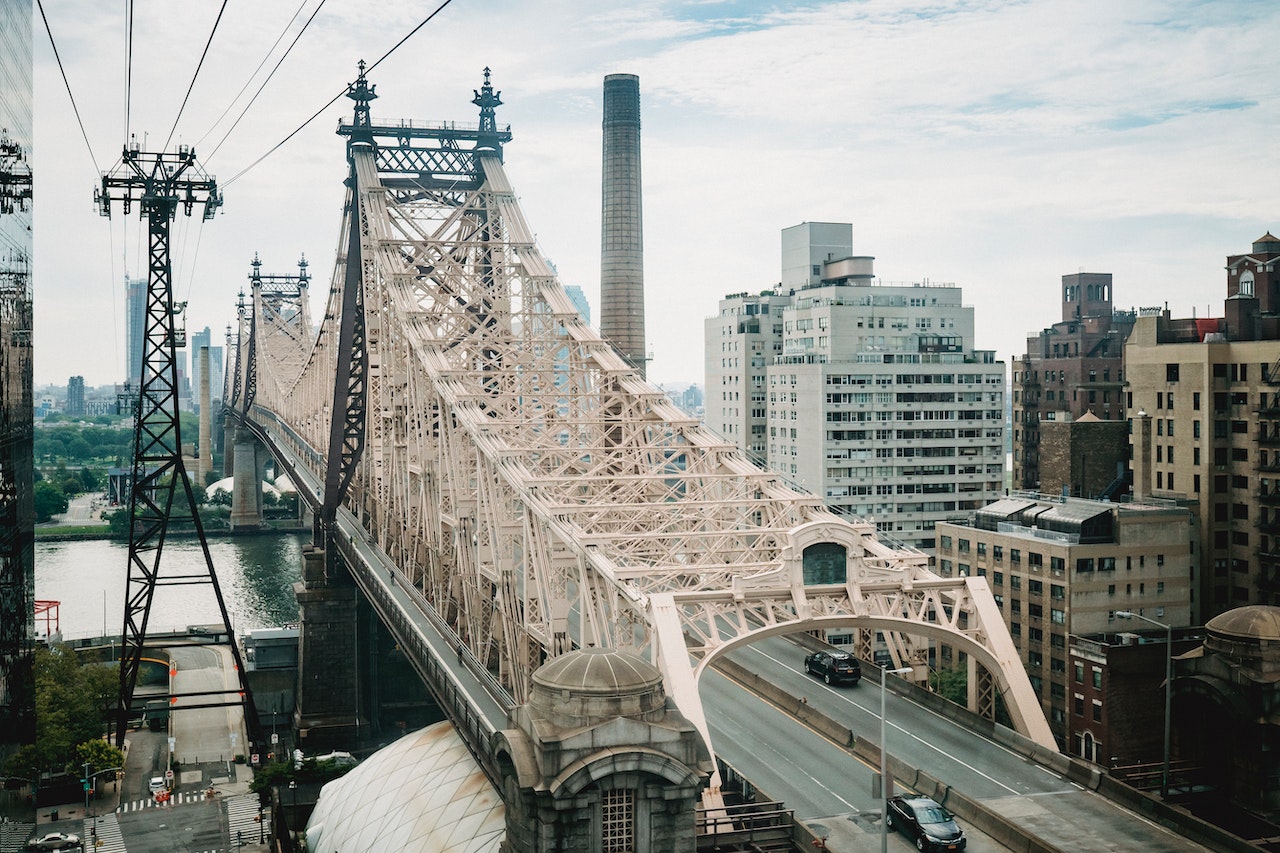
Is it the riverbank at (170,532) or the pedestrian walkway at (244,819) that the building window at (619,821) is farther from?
the riverbank at (170,532)

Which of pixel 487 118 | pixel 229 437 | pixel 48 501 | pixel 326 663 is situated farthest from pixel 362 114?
pixel 229 437

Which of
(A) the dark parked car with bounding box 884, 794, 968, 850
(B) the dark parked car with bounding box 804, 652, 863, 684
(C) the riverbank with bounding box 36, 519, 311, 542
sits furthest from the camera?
(C) the riverbank with bounding box 36, 519, 311, 542

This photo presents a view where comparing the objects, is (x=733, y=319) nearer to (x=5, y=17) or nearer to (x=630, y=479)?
(x=630, y=479)

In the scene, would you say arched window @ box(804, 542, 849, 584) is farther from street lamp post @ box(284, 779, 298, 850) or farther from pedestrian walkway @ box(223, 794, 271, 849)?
pedestrian walkway @ box(223, 794, 271, 849)

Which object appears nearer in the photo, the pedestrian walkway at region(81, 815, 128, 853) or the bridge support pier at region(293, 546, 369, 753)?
the pedestrian walkway at region(81, 815, 128, 853)

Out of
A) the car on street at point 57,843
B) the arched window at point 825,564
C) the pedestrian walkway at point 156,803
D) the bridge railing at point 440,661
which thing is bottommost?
the pedestrian walkway at point 156,803

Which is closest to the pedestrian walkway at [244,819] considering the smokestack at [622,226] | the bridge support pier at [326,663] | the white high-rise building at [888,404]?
the bridge support pier at [326,663]

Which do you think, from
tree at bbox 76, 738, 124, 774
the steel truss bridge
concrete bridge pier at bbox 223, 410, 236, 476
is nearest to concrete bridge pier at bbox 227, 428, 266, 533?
concrete bridge pier at bbox 223, 410, 236, 476
